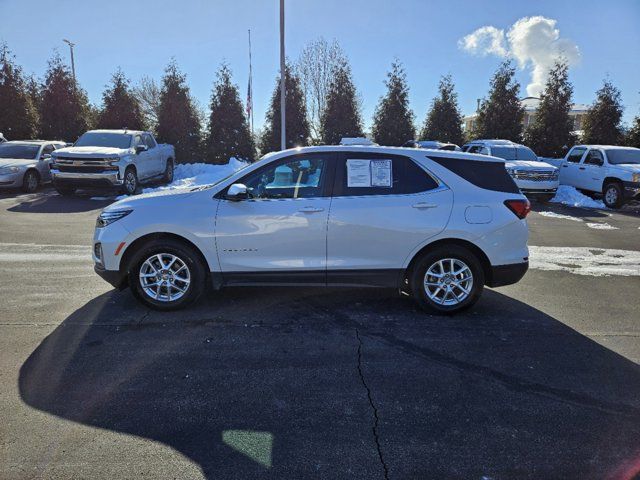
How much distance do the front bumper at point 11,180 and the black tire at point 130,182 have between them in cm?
311

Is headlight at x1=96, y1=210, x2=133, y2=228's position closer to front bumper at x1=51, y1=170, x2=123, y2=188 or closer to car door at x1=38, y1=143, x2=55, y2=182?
front bumper at x1=51, y1=170, x2=123, y2=188

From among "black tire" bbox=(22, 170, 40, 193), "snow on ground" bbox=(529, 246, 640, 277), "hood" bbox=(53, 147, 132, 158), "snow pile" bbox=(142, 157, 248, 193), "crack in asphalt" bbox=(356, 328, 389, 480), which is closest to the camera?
"crack in asphalt" bbox=(356, 328, 389, 480)

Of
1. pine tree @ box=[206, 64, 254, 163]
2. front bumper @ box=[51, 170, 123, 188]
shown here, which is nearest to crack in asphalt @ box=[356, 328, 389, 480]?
front bumper @ box=[51, 170, 123, 188]

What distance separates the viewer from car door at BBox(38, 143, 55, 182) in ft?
51.4

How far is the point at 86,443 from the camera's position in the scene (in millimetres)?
2969

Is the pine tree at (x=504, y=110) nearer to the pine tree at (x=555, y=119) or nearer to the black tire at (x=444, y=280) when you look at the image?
the pine tree at (x=555, y=119)

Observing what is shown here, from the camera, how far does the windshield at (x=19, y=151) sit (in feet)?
51.8

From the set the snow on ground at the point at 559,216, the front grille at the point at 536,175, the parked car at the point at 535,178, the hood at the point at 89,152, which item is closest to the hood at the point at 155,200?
the hood at the point at 89,152

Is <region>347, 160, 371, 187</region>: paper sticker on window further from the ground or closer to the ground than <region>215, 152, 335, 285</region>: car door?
further from the ground

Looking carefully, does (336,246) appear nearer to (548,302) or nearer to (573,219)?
(548,302)

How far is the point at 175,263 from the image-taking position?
5.09m

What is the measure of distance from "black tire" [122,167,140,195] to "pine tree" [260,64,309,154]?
30.6 feet

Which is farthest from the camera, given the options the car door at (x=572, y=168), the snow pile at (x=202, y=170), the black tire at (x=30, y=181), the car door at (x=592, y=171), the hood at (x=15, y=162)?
the snow pile at (x=202, y=170)

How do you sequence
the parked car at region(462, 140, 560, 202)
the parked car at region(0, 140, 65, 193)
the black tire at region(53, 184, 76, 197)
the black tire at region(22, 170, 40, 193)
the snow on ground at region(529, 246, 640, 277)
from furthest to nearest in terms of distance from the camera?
the parked car at region(462, 140, 560, 202), the black tire at region(22, 170, 40, 193), the parked car at region(0, 140, 65, 193), the black tire at region(53, 184, 76, 197), the snow on ground at region(529, 246, 640, 277)
